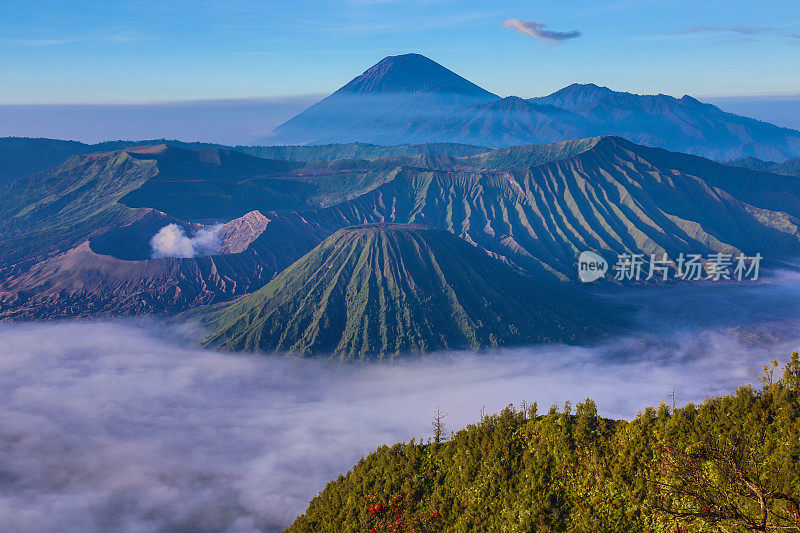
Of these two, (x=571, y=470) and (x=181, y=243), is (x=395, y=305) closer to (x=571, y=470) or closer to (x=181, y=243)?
(x=181, y=243)

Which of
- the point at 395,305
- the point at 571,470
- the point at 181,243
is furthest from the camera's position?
the point at 181,243

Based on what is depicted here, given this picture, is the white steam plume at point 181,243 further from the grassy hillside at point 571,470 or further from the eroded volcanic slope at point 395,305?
the grassy hillside at point 571,470

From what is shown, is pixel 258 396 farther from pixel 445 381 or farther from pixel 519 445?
pixel 519 445

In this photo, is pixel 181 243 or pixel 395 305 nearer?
pixel 395 305

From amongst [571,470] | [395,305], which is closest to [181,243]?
[395,305]

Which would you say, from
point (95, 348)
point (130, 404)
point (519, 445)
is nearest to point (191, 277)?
point (95, 348)

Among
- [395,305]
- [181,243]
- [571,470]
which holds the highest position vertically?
[181,243]

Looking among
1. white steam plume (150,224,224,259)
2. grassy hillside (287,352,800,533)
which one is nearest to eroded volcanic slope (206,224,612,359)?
white steam plume (150,224,224,259)

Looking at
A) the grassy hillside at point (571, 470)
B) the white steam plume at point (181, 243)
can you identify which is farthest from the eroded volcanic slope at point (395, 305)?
the grassy hillside at point (571, 470)
